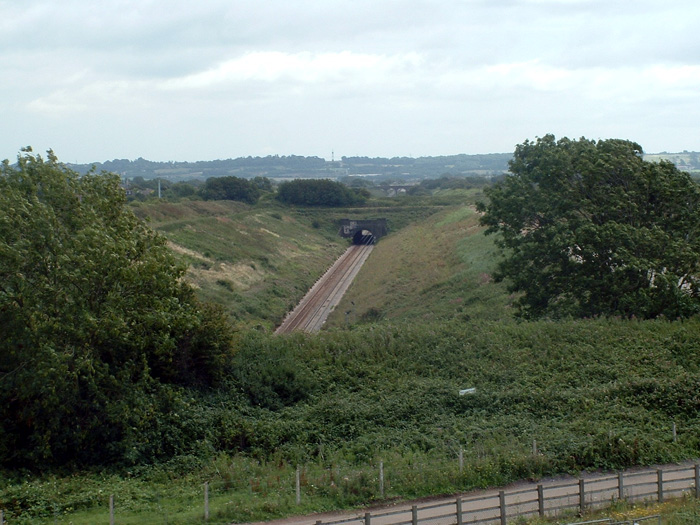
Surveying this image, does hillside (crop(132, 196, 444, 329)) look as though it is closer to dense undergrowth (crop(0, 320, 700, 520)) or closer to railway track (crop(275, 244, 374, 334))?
railway track (crop(275, 244, 374, 334))

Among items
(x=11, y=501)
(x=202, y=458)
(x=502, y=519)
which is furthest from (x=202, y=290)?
(x=502, y=519)

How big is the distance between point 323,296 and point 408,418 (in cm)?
4372

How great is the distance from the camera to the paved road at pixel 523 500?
Answer: 15.5 meters

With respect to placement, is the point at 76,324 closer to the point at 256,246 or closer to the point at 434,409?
the point at 434,409

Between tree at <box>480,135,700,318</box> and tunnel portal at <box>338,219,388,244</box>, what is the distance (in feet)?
269

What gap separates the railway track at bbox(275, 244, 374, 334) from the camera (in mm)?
54375

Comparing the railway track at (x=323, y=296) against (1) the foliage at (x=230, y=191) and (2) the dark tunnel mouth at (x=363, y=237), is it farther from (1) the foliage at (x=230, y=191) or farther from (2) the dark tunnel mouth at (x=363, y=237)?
(1) the foliage at (x=230, y=191)

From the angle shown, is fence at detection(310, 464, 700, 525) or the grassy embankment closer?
fence at detection(310, 464, 700, 525)

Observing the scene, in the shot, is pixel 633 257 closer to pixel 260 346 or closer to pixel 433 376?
pixel 433 376

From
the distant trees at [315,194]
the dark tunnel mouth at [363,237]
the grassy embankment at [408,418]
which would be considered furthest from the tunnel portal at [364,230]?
the grassy embankment at [408,418]

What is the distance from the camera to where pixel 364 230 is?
4825 inches

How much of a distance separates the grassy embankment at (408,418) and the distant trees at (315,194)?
106385mm

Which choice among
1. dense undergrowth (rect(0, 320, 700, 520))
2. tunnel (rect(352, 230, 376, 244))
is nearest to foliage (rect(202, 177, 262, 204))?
tunnel (rect(352, 230, 376, 244))

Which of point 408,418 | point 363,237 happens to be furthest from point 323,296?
point 363,237
